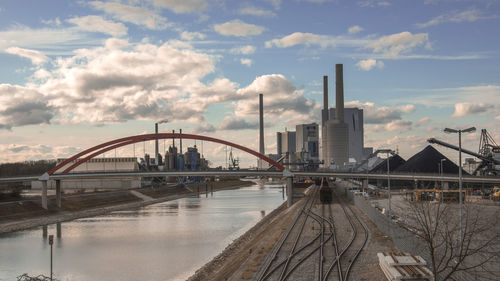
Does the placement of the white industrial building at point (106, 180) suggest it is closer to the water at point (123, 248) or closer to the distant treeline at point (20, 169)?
the distant treeline at point (20, 169)

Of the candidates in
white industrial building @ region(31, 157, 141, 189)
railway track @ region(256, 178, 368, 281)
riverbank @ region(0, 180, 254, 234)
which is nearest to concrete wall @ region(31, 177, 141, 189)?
white industrial building @ region(31, 157, 141, 189)

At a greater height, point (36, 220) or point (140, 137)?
point (140, 137)

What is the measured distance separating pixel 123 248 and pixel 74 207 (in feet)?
157

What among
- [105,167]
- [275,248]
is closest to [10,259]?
[275,248]

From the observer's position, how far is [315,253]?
3225 centimetres

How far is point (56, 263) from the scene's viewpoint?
40250 mm

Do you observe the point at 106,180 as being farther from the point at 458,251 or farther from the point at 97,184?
the point at 458,251

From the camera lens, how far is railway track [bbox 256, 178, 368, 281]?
2612 cm

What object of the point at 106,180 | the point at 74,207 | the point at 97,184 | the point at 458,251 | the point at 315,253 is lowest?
the point at 74,207

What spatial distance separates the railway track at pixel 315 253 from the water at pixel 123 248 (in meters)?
7.58

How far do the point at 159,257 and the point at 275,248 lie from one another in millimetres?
12246

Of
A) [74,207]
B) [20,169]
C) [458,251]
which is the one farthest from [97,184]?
[458,251]

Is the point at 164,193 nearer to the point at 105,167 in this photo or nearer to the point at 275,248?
the point at 105,167

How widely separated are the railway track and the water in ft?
24.9
